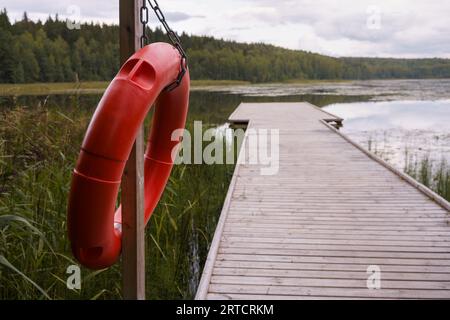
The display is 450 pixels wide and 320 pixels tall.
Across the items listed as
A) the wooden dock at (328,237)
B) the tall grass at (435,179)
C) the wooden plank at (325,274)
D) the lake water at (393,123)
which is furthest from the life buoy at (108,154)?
the tall grass at (435,179)

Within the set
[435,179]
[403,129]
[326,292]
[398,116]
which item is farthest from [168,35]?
[398,116]

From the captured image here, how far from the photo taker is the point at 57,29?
16938mm

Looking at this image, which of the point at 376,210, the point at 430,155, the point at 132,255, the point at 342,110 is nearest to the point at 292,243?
the point at 376,210

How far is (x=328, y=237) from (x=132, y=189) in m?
1.84

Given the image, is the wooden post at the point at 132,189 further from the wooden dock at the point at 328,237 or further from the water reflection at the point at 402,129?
the water reflection at the point at 402,129

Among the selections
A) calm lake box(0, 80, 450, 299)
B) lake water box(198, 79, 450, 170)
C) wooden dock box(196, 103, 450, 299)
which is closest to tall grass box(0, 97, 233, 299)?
calm lake box(0, 80, 450, 299)

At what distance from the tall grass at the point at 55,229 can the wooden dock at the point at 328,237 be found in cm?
33

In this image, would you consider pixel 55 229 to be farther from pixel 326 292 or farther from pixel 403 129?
pixel 403 129

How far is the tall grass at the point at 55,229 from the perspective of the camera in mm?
2391

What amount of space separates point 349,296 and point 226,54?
1715 inches

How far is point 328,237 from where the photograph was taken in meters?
3.08

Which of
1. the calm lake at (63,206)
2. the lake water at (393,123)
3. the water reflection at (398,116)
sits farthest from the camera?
the water reflection at (398,116)
